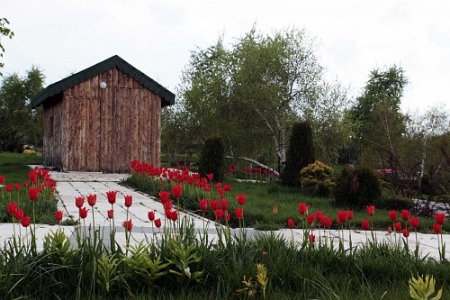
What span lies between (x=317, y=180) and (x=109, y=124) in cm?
810

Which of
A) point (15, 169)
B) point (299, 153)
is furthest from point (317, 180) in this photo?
point (15, 169)

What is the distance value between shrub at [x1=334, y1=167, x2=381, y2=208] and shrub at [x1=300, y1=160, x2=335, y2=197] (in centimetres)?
156

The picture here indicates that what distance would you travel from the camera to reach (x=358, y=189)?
10.4 metres

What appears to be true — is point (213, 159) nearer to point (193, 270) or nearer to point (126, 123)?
point (126, 123)

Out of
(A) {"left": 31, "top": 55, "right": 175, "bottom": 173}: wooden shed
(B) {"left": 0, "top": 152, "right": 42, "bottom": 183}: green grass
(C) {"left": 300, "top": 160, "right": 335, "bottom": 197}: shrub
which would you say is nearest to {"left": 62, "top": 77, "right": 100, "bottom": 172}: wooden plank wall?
(A) {"left": 31, "top": 55, "right": 175, "bottom": 173}: wooden shed

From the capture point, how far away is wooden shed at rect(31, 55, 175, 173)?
57.7ft

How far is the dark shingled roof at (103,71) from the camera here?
17.5 metres

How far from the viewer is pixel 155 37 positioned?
476 inches

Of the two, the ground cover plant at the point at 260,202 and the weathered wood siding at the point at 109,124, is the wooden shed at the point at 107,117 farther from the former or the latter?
the ground cover plant at the point at 260,202

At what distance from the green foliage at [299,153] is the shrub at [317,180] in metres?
1.23

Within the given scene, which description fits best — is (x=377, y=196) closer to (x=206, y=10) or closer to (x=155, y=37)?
(x=206, y=10)

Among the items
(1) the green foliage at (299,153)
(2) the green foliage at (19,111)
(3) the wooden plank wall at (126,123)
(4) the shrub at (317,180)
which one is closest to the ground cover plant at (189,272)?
(4) the shrub at (317,180)

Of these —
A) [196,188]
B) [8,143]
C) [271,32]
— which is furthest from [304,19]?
[8,143]

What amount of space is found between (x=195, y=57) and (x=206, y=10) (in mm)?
24539
